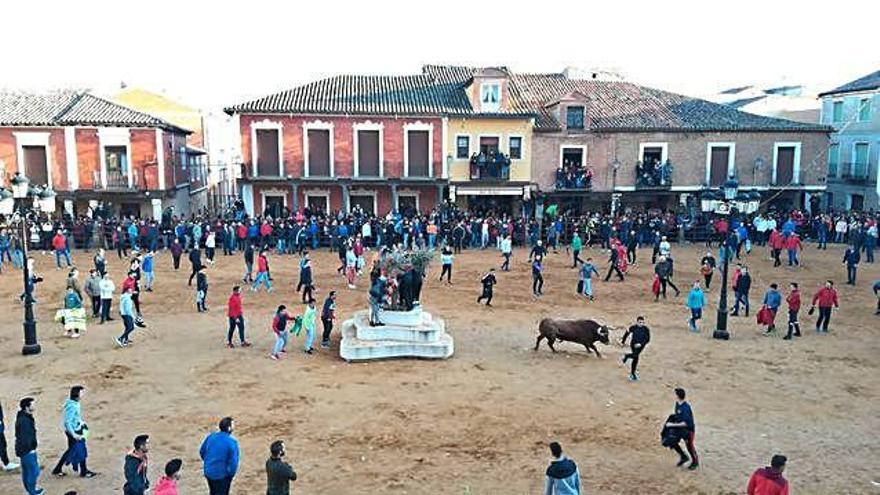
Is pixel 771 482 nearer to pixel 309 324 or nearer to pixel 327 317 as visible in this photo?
pixel 309 324

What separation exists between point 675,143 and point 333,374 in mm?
27450

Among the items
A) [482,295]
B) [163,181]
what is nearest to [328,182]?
[163,181]

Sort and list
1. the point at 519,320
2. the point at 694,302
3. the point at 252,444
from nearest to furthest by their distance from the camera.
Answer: the point at 252,444 < the point at 694,302 < the point at 519,320

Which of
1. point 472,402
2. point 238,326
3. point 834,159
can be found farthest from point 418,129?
point 834,159

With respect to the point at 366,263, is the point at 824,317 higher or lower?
lower

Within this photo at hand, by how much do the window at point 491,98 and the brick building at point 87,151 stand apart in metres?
15.0

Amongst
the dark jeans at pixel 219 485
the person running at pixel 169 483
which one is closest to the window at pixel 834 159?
the dark jeans at pixel 219 485

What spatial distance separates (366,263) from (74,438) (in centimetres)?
1730

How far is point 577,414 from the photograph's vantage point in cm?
1213

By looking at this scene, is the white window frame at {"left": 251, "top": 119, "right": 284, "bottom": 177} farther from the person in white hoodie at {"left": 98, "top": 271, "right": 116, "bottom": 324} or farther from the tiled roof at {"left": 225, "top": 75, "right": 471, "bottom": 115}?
the person in white hoodie at {"left": 98, "top": 271, "right": 116, "bottom": 324}

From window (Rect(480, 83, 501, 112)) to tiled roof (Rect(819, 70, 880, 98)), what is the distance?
1980 centimetres

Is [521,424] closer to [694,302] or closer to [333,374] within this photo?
[333,374]

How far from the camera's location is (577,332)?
1557 cm

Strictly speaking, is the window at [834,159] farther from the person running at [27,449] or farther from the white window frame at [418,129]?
the person running at [27,449]
